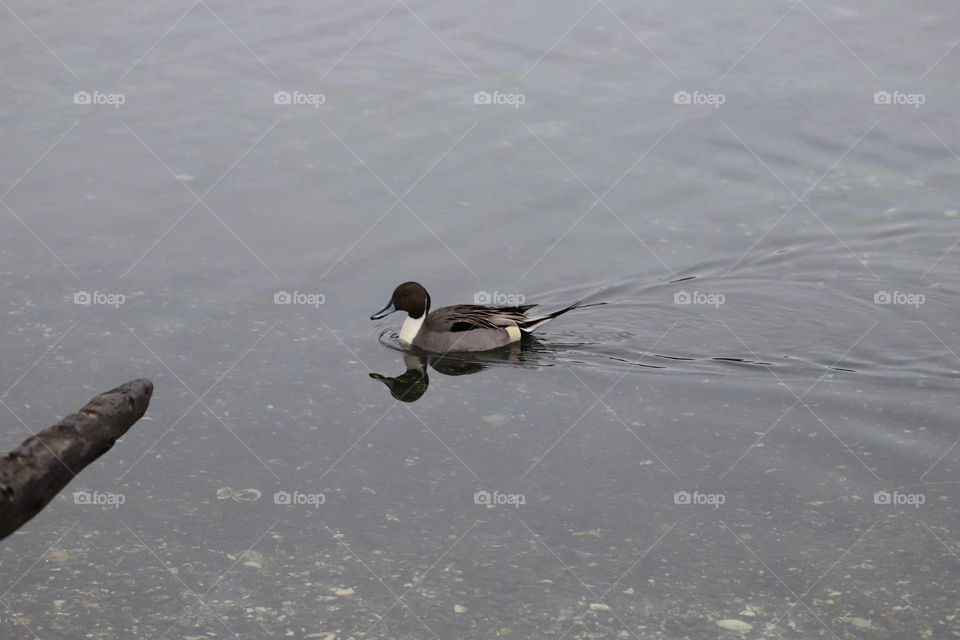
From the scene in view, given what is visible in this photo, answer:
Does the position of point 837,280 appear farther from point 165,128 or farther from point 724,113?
point 165,128

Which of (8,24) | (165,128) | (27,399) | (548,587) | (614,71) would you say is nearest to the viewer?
(548,587)

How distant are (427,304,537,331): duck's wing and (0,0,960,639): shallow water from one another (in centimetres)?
36

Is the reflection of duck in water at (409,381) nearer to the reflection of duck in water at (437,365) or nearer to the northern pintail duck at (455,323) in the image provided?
the reflection of duck in water at (437,365)

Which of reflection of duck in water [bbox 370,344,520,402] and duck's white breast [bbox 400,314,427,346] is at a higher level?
duck's white breast [bbox 400,314,427,346]

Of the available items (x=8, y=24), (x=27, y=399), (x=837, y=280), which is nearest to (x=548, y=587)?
(x=27, y=399)

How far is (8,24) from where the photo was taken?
62.9ft

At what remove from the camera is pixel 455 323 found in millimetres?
11062

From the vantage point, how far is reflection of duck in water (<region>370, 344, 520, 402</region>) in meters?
10.8

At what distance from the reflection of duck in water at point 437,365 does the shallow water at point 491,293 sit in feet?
0.15

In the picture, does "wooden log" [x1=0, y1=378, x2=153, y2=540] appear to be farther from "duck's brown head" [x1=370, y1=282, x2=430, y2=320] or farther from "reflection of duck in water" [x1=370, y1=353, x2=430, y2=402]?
"duck's brown head" [x1=370, y1=282, x2=430, y2=320]

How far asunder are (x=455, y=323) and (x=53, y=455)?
5.94 metres

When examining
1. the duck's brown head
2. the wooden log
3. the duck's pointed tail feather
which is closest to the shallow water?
the duck's pointed tail feather

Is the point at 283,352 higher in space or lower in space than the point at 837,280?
lower

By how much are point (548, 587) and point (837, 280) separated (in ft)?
19.2
